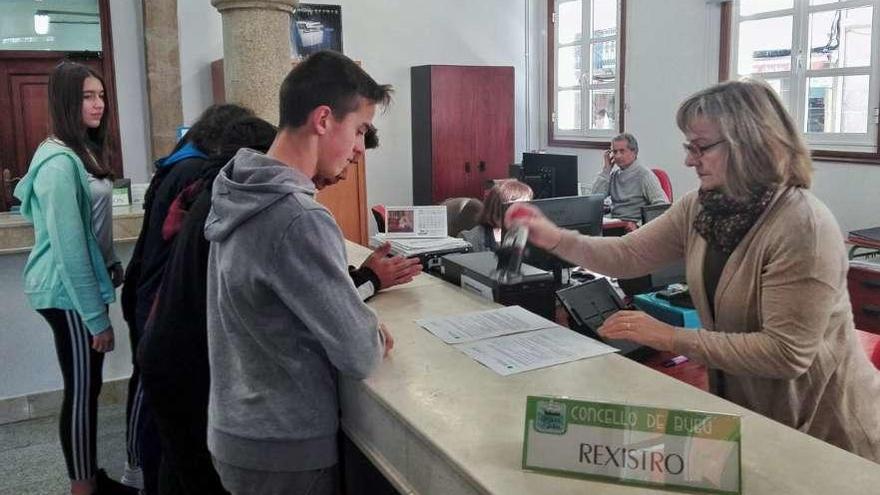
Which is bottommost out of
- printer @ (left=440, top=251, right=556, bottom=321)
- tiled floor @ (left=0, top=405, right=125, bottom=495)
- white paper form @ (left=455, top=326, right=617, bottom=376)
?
tiled floor @ (left=0, top=405, right=125, bottom=495)

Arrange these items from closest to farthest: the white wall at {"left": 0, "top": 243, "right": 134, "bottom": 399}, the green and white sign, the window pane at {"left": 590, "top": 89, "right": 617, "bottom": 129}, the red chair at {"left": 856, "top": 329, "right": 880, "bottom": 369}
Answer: the green and white sign → the red chair at {"left": 856, "top": 329, "right": 880, "bottom": 369} → the white wall at {"left": 0, "top": 243, "right": 134, "bottom": 399} → the window pane at {"left": 590, "top": 89, "right": 617, "bottom": 129}

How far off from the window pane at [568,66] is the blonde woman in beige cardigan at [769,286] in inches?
245

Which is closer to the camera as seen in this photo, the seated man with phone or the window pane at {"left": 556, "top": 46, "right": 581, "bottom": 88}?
the seated man with phone

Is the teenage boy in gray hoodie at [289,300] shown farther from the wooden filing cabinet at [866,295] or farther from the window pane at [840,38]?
the window pane at [840,38]

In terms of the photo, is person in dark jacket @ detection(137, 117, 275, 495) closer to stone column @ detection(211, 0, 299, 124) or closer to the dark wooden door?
stone column @ detection(211, 0, 299, 124)

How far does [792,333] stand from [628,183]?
4.25 meters

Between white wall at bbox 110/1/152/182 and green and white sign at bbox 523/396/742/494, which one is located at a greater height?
white wall at bbox 110/1/152/182

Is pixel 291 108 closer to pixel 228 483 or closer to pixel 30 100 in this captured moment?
pixel 228 483

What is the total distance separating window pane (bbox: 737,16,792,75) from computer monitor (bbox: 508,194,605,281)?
3.44 metres

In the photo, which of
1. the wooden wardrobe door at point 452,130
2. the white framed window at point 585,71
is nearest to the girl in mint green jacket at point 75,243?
the wooden wardrobe door at point 452,130

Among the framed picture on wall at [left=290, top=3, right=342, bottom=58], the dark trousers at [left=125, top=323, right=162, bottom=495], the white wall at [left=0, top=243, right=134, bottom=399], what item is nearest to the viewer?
the dark trousers at [left=125, top=323, right=162, bottom=495]

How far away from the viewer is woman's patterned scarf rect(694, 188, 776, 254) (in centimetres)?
150

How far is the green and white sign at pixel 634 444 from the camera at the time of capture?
96cm

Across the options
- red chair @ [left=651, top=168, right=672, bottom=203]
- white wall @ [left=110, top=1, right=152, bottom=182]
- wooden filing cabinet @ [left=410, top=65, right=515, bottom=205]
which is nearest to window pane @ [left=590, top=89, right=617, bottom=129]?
wooden filing cabinet @ [left=410, top=65, right=515, bottom=205]
